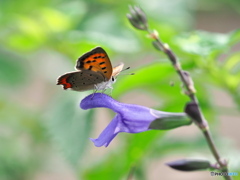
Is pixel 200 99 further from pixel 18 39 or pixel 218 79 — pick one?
pixel 18 39

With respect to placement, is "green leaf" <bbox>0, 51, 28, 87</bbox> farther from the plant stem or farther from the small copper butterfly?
the plant stem

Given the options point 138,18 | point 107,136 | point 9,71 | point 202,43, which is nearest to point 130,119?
point 107,136

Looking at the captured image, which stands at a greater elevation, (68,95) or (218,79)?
(68,95)

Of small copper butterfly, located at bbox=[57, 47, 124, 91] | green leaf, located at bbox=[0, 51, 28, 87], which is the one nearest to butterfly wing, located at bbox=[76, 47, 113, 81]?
small copper butterfly, located at bbox=[57, 47, 124, 91]

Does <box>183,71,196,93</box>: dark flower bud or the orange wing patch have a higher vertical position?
the orange wing patch

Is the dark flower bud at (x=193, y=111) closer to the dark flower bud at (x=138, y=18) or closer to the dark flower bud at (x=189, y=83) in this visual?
the dark flower bud at (x=189, y=83)

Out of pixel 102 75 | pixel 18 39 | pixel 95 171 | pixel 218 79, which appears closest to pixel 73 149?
pixel 95 171
